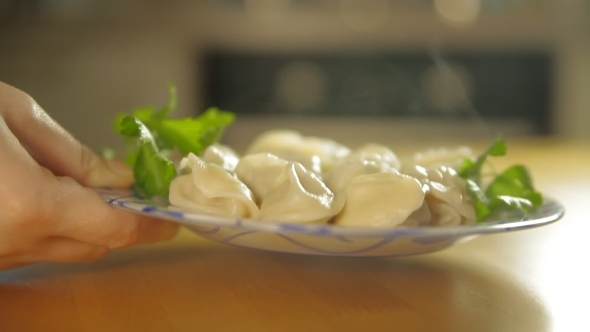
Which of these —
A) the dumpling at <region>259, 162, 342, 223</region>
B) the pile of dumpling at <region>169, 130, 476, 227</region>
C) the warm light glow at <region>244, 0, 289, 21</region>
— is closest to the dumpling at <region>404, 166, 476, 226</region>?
the pile of dumpling at <region>169, 130, 476, 227</region>

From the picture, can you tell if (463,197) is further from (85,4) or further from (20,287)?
(85,4)

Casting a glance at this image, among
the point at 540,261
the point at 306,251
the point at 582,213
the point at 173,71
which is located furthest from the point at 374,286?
the point at 173,71

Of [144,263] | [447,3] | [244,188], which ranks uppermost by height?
[447,3]

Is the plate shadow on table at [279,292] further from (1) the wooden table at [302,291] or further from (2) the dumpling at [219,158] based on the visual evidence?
(2) the dumpling at [219,158]

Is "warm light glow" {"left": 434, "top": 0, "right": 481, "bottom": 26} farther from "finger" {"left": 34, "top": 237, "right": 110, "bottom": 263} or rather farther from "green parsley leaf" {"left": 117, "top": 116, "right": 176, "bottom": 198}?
"finger" {"left": 34, "top": 237, "right": 110, "bottom": 263}

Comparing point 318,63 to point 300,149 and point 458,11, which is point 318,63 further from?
point 300,149

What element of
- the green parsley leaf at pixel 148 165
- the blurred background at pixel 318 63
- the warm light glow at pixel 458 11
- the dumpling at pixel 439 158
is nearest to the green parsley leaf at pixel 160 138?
the green parsley leaf at pixel 148 165

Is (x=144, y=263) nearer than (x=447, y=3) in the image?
Yes
